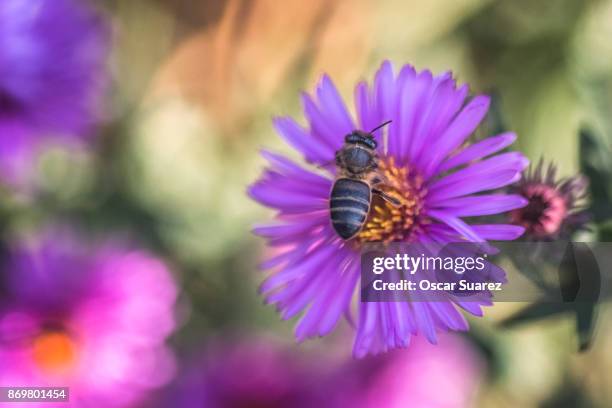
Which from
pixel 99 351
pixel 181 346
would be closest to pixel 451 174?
pixel 99 351

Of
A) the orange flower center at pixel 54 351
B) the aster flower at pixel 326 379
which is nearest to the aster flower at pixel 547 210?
the aster flower at pixel 326 379

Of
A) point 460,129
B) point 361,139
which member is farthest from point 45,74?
point 460,129

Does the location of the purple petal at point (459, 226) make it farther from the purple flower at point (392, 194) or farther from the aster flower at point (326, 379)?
the aster flower at point (326, 379)

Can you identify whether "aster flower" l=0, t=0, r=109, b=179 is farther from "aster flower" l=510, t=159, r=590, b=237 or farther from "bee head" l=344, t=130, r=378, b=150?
"aster flower" l=510, t=159, r=590, b=237

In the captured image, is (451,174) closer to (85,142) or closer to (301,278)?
(301,278)

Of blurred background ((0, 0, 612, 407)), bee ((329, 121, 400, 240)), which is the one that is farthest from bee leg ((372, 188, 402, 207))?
blurred background ((0, 0, 612, 407))
